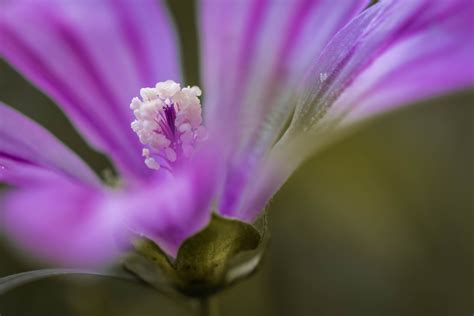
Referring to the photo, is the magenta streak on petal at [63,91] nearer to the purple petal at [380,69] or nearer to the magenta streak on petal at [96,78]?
the magenta streak on petal at [96,78]

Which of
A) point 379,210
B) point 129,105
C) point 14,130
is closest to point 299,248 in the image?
point 379,210

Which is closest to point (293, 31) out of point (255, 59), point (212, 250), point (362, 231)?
point (255, 59)

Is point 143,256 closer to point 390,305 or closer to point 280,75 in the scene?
point 280,75

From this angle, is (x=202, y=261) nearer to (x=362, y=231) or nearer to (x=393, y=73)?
(x=393, y=73)

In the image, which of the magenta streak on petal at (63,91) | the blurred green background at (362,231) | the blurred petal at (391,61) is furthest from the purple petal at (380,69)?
the blurred green background at (362,231)

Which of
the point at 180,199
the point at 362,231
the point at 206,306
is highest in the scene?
the point at 180,199

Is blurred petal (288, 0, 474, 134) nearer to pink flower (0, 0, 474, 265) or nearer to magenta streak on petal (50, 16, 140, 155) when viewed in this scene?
pink flower (0, 0, 474, 265)
